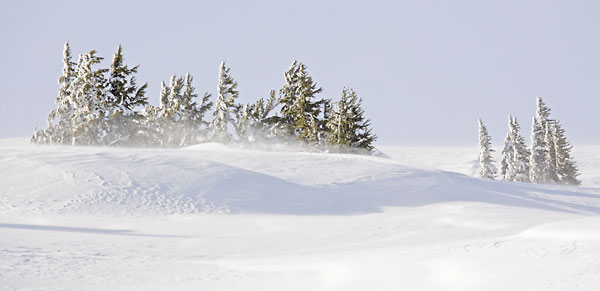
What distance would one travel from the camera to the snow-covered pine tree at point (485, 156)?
2165 inches

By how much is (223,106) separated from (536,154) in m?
31.8

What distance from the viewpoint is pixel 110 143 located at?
3772 centimetres

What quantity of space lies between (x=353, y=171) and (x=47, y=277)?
14.0 metres

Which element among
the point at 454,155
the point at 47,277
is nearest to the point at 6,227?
the point at 47,277

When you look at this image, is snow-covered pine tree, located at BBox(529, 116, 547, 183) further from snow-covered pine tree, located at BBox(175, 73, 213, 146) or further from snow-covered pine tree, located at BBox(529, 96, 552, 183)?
snow-covered pine tree, located at BBox(175, 73, 213, 146)

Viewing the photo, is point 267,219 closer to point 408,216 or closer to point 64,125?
point 408,216

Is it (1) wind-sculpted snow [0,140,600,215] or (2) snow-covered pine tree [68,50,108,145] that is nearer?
(1) wind-sculpted snow [0,140,600,215]

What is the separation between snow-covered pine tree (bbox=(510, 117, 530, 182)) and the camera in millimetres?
55625

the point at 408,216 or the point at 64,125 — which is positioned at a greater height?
the point at 64,125

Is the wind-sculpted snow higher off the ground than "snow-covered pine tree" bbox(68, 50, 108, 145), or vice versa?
"snow-covered pine tree" bbox(68, 50, 108, 145)

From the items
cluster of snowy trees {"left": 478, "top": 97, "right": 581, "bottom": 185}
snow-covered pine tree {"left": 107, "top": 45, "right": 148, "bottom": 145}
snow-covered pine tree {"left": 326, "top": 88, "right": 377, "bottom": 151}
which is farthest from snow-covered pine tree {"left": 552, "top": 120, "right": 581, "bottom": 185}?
snow-covered pine tree {"left": 107, "top": 45, "right": 148, "bottom": 145}

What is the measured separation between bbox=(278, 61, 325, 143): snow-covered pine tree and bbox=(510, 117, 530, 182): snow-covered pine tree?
22.4 meters

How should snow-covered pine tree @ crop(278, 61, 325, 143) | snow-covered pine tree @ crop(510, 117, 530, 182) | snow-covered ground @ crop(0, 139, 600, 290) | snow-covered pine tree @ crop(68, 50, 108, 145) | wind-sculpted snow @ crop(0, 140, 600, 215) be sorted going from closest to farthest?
snow-covered ground @ crop(0, 139, 600, 290) < wind-sculpted snow @ crop(0, 140, 600, 215) < snow-covered pine tree @ crop(68, 50, 108, 145) < snow-covered pine tree @ crop(278, 61, 325, 143) < snow-covered pine tree @ crop(510, 117, 530, 182)

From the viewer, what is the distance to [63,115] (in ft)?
126
